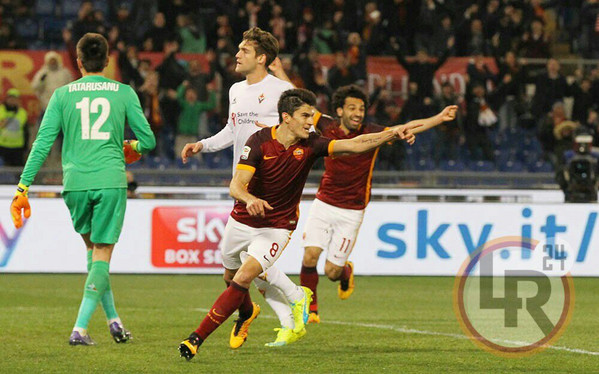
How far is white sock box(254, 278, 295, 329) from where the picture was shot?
351 inches

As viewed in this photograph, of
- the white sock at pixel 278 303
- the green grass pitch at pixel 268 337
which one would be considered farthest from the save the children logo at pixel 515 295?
the white sock at pixel 278 303

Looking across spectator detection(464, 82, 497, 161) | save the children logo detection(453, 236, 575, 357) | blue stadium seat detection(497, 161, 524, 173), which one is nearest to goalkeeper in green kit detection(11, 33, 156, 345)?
save the children logo detection(453, 236, 575, 357)

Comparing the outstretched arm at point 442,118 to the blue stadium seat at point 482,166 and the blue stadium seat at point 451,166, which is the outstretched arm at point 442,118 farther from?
the blue stadium seat at point 482,166

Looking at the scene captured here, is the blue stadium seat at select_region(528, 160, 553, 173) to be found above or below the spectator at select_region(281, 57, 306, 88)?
below

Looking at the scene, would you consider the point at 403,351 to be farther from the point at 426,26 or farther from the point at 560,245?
the point at 426,26

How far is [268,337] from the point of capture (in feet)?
31.4

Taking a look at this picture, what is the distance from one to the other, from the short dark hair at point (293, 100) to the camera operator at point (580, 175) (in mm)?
8609

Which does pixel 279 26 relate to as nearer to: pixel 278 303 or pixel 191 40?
pixel 191 40

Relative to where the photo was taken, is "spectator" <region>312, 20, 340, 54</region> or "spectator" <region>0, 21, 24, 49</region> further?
"spectator" <region>312, 20, 340, 54</region>

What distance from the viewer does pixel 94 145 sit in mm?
8594

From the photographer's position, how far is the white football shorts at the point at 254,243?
8.34m

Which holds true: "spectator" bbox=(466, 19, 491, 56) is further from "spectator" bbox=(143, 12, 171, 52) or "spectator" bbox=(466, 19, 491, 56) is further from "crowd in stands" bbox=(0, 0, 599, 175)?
"spectator" bbox=(143, 12, 171, 52)

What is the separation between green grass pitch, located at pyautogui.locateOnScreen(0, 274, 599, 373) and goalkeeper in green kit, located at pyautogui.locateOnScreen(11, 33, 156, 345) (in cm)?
76

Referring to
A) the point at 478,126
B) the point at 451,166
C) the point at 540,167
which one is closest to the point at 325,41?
the point at 478,126
